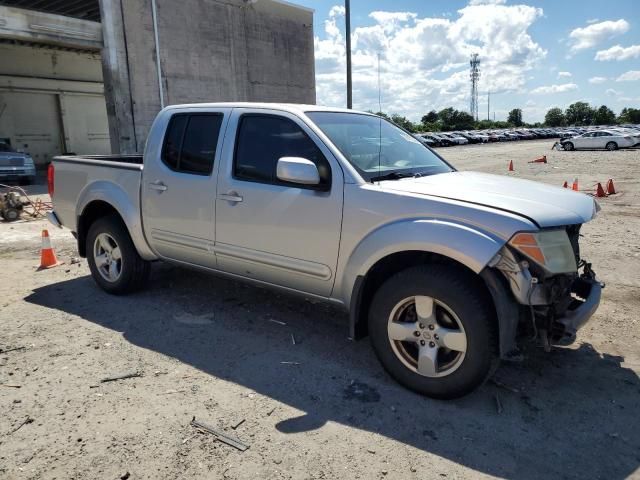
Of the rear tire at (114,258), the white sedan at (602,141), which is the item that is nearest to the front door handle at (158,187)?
the rear tire at (114,258)

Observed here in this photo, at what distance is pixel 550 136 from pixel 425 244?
81341mm

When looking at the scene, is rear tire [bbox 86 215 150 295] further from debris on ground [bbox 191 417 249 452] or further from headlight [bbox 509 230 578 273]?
headlight [bbox 509 230 578 273]

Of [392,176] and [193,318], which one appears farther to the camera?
[193,318]

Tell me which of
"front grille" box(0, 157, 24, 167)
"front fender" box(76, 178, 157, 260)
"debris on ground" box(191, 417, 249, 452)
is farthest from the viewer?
"front grille" box(0, 157, 24, 167)

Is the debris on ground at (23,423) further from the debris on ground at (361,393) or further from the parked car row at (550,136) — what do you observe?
the parked car row at (550,136)

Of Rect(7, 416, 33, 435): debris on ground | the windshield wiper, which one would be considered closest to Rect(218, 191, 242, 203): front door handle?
the windshield wiper

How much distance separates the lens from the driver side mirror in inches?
135

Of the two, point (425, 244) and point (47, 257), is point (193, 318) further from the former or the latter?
point (47, 257)

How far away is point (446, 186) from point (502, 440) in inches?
63.7

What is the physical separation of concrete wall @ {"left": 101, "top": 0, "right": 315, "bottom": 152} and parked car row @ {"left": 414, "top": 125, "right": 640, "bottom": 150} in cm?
831

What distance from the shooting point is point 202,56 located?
21.9m

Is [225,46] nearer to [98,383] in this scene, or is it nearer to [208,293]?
[208,293]

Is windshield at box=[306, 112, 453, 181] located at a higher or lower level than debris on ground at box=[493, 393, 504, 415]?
higher

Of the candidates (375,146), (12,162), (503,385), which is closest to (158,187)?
(375,146)
